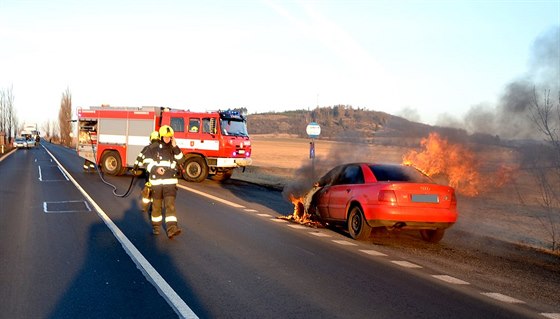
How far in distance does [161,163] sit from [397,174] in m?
4.22

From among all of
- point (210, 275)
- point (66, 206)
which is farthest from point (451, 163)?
point (66, 206)

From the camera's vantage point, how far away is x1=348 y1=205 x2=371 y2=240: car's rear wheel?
10055 millimetres

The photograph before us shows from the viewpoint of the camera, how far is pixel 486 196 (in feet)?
48.2

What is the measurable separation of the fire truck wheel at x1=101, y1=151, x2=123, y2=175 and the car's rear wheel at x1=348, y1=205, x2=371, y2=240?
15946 mm

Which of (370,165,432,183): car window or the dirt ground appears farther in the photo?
the dirt ground

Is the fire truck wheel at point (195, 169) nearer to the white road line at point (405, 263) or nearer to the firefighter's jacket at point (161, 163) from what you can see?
the firefighter's jacket at point (161, 163)

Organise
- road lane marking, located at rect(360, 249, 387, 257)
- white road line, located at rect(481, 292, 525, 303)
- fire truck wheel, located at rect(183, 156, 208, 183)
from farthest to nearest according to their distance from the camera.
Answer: fire truck wheel, located at rect(183, 156, 208, 183) < road lane marking, located at rect(360, 249, 387, 257) < white road line, located at rect(481, 292, 525, 303)

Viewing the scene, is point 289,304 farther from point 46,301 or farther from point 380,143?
point 380,143

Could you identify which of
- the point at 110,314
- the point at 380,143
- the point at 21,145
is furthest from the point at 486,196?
the point at 21,145

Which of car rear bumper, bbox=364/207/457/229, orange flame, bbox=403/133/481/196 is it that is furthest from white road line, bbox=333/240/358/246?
orange flame, bbox=403/133/481/196

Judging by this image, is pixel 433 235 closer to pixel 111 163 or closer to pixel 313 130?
pixel 313 130

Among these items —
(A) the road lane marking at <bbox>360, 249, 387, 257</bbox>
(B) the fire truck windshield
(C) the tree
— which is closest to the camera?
(A) the road lane marking at <bbox>360, 249, 387, 257</bbox>

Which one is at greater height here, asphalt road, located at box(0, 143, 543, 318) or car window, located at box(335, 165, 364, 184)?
car window, located at box(335, 165, 364, 184)

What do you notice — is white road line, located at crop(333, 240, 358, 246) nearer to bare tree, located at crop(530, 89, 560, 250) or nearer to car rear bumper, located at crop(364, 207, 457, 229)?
car rear bumper, located at crop(364, 207, 457, 229)
